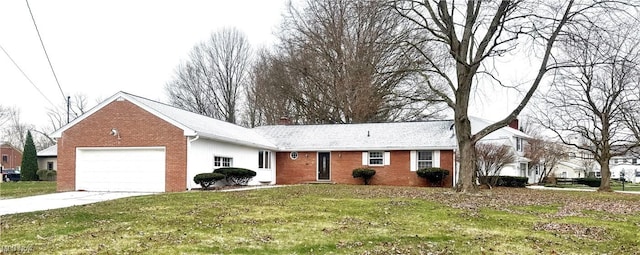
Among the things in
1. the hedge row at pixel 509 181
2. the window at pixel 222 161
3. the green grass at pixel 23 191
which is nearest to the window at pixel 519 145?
the hedge row at pixel 509 181

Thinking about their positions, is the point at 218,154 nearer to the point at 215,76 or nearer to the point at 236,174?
the point at 236,174

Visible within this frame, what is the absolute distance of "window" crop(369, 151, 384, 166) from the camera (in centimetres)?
2819

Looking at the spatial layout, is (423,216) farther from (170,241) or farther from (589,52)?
(589,52)

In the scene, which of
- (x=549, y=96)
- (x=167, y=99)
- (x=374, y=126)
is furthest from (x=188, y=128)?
(x=167, y=99)

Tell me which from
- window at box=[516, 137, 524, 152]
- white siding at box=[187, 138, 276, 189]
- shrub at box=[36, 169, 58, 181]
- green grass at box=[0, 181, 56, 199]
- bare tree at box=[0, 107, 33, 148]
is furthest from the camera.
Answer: bare tree at box=[0, 107, 33, 148]

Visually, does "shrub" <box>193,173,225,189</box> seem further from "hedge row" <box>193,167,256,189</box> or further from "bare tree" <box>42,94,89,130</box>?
"bare tree" <box>42,94,89,130</box>

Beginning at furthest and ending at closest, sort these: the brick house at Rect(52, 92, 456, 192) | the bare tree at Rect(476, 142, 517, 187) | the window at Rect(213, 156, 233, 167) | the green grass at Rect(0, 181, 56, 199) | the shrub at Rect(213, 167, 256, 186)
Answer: the bare tree at Rect(476, 142, 517, 187) < the window at Rect(213, 156, 233, 167) < the shrub at Rect(213, 167, 256, 186) < the brick house at Rect(52, 92, 456, 192) < the green grass at Rect(0, 181, 56, 199)

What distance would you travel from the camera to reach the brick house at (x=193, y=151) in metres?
20.7

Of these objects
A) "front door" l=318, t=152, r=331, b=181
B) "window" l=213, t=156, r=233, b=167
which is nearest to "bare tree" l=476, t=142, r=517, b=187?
"front door" l=318, t=152, r=331, b=181

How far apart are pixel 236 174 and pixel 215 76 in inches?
982

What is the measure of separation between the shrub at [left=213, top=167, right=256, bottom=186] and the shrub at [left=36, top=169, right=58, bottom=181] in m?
22.4

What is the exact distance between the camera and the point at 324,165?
29219 millimetres

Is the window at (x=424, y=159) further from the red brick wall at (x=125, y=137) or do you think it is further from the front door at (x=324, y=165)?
the red brick wall at (x=125, y=137)

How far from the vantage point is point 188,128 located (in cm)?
2030
